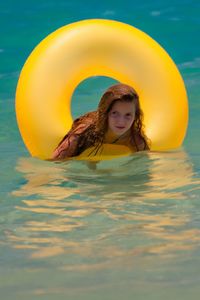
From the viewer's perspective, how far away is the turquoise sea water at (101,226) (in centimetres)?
203

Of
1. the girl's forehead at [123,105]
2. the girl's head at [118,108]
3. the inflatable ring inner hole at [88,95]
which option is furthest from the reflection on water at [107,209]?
the inflatable ring inner hole at [88,95]

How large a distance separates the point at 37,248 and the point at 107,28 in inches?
85.3

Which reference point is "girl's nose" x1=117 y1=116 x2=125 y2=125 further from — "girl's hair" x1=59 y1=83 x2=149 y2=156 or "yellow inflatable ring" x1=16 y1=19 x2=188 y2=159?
"yellow inflatable ring" x1=16 y1=19 x2=188 y2=159

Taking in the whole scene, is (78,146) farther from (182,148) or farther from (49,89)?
(182,148)

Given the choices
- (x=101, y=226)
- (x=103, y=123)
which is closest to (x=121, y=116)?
(x=103, y=123)

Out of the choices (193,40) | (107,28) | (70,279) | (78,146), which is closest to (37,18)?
(193,40)

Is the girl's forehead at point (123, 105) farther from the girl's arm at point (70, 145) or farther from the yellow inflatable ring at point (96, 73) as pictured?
the yellow inflatable ring at point (96, 73)

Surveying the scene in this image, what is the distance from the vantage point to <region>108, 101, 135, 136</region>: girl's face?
11.8 feet

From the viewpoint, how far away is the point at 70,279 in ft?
6.79

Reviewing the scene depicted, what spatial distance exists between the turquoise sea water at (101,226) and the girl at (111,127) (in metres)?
0.10

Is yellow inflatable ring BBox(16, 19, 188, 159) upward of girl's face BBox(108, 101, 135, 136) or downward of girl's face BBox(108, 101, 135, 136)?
upward

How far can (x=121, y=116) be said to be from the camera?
3.62m

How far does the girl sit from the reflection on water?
0.09 meters

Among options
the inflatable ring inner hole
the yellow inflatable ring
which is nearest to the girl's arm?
the yellow inflatable ring
